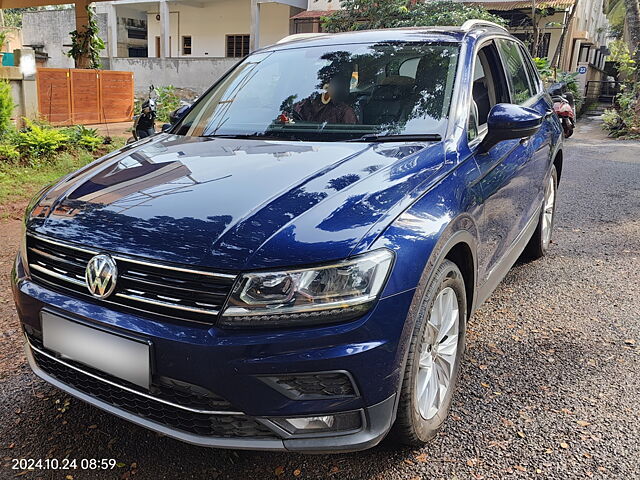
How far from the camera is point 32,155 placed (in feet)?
25.7

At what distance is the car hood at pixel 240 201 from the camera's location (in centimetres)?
186

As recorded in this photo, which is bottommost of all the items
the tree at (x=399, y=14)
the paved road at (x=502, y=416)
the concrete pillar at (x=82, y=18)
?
the paved road at (x=502, y=416)

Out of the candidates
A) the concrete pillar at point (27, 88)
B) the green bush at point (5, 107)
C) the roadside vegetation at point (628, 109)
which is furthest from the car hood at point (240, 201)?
the roadside vegetation at point (628, 109)

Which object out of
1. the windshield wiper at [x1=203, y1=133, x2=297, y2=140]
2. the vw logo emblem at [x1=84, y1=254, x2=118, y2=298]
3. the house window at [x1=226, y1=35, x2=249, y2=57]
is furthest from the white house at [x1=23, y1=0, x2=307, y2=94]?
the vw logo emblem at [x1=84, y1=254, x2=118, y2=298]

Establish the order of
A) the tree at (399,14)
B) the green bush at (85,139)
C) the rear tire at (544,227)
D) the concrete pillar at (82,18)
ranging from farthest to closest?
the tree at (399,14)
the concrete pillar at (82,18)
the green bush at (85,139)
the rear tire at (544,227)

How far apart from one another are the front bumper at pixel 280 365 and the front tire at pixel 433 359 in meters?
0.13

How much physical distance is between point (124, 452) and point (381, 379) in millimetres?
1188

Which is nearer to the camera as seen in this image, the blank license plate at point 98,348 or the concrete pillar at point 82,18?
the blank license plate at point 98,348

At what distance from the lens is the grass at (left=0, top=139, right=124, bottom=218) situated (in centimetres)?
638

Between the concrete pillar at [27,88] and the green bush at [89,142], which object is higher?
the concrete pillar at [27,88]

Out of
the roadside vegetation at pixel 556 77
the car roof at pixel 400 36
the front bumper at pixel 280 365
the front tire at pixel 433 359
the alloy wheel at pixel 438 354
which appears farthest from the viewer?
the roadside vegetation at pixel 556 77

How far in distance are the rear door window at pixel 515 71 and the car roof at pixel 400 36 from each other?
0.65 ft

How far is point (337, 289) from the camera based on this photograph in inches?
71.2

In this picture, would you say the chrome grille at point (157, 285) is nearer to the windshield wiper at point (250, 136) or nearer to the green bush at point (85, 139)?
the windshield wiper at point (250, 136)
